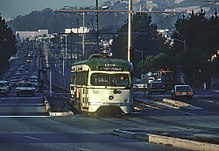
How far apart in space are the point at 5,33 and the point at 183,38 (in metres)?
36.8

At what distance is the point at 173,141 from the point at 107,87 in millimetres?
14591

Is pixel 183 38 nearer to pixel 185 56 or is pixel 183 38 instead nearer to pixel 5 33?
pixel 185 56

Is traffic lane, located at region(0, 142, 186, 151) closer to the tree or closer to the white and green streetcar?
the white and green streetcar

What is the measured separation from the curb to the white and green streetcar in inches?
402

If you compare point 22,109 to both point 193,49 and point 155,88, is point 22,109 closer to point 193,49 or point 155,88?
point 155,88

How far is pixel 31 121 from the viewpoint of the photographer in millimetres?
32156

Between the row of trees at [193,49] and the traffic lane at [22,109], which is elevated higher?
the row of trees at [193,49]

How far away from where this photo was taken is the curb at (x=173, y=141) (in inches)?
714

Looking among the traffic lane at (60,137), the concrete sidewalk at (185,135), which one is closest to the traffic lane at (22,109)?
the traffic lane at (60,137)

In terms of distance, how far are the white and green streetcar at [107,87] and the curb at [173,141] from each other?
1020 cm

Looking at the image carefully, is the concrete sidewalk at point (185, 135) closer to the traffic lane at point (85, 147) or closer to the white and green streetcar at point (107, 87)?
the traffic lane at point (85, 147)

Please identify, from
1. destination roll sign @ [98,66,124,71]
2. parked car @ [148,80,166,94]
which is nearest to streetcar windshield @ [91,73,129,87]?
destination roll sign @ [98,66,124,71]

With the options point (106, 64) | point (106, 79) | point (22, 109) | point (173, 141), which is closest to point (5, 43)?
point (22, 109)

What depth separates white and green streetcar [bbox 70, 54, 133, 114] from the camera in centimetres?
3438
